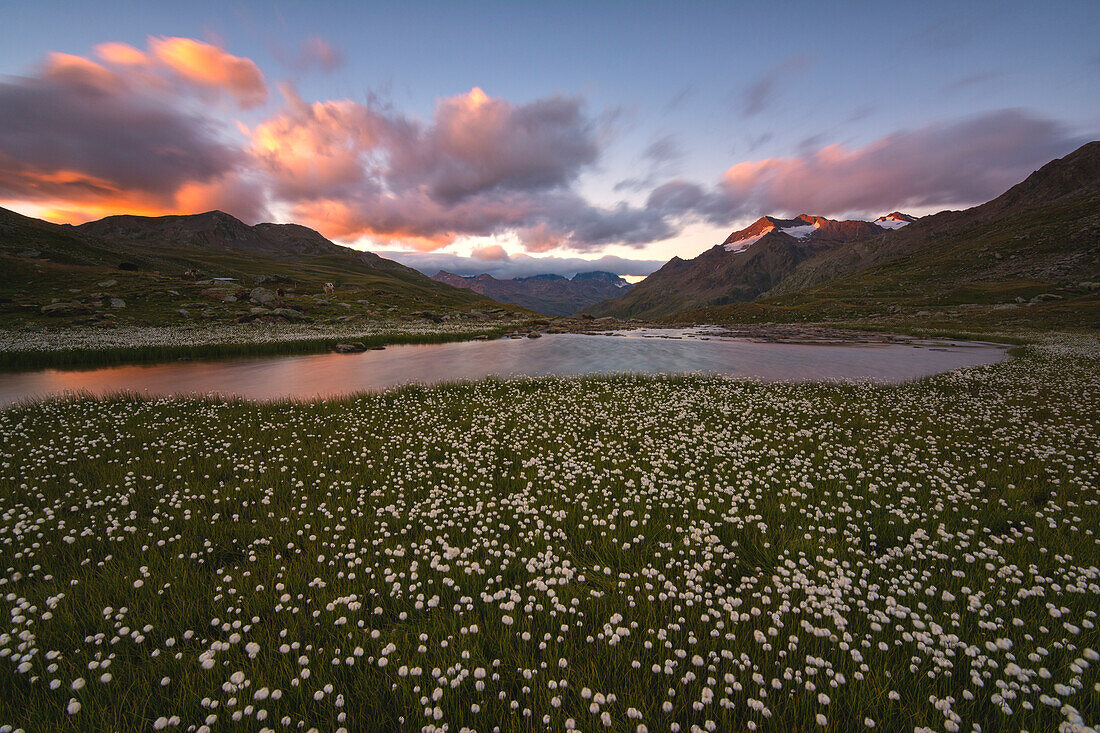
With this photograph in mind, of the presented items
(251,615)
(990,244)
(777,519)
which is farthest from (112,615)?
(990,244)

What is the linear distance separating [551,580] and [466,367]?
27.6 m

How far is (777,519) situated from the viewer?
294 inches

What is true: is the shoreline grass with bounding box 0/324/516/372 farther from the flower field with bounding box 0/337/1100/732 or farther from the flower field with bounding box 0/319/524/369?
the flower field with bounding box 0/337/1100/732

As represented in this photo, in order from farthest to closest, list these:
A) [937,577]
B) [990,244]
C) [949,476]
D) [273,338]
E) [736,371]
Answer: [990,244] < [273,338] < [736,371] < [949,476] < [937,577]

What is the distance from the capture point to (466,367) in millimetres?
32094

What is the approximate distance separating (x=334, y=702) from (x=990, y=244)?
9167 inches

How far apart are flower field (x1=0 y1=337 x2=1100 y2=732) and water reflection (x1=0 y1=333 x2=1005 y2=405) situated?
11612 millimetres

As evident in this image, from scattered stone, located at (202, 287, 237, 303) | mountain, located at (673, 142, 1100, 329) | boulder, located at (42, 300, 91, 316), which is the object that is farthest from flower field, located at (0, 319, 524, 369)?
mountain, located at (673, 142, 1100, 329)

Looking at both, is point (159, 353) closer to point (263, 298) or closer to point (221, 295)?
point (263, 298)

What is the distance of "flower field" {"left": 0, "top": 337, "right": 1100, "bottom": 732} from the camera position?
3.81 m

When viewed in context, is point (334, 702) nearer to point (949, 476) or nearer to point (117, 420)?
point (949, 476)

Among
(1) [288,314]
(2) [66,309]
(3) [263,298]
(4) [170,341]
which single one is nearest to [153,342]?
(4) [170,341]

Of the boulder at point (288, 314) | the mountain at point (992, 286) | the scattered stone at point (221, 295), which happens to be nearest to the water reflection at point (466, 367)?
the boulder at point (288, 314)

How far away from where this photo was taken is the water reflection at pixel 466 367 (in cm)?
2248
